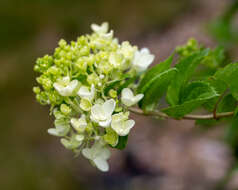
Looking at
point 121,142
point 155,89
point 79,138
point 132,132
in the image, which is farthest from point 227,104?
point 132,132

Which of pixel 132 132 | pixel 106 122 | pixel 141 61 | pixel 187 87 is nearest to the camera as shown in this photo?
pixel 106 122

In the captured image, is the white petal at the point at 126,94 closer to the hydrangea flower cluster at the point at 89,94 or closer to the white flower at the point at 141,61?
the hydrangea flower cluster at the point at 89,94

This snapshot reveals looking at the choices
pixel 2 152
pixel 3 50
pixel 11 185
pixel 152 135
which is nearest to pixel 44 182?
pixel 11 185

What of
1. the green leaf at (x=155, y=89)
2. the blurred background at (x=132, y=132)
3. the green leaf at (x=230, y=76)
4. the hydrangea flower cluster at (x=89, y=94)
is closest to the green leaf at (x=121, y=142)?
the hydrangea flower cluster at (x=89, y=94)

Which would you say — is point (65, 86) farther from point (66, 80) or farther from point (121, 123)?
point (121, 123)

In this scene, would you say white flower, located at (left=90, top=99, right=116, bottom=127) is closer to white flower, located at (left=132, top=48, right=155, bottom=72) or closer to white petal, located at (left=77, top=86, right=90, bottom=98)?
white petal, located at (left=77, top=86, right=90, bottom=98)

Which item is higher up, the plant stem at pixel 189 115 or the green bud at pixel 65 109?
the plant stem at pixel 189 115
